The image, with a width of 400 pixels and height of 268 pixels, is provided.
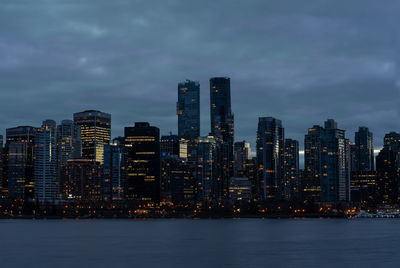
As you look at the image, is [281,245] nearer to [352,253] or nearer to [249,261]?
[352,253]

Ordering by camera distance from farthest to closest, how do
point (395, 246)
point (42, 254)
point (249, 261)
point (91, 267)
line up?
point (395, 246), point (42, 254), point (249, 261), point (91, 267)

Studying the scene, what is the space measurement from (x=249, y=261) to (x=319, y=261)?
40.5 ft

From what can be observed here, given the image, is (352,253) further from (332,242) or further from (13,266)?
(13,266)

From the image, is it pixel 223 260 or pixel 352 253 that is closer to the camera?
pixel 223 260

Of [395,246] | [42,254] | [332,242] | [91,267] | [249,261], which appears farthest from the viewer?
[332,242]

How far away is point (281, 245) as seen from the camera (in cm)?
15462

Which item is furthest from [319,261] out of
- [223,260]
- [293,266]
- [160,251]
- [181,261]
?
[160,251]

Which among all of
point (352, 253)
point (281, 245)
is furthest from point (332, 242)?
point (352, 253)

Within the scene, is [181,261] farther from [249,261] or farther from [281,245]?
[281,245]

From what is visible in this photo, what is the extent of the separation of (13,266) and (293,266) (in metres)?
46.6

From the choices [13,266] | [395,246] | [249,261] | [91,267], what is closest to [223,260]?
→ [249,261]

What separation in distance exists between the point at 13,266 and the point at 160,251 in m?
36.6

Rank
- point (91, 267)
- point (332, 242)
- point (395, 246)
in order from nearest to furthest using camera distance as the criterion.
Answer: point (91, 267) → point (395, 246) → point (332, 242)

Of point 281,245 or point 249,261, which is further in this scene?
point 281,245
